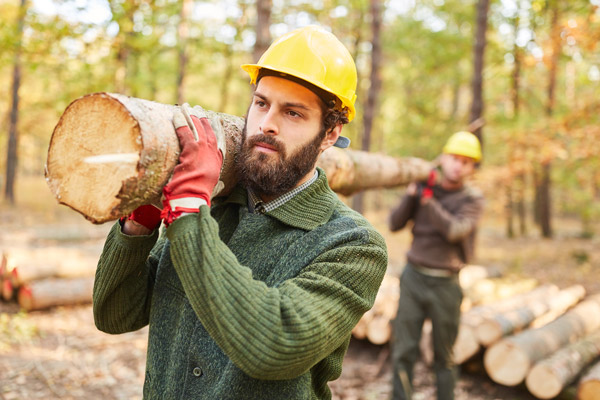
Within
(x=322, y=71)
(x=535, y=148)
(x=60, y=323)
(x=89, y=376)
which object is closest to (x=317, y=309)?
(x=322, y=71)

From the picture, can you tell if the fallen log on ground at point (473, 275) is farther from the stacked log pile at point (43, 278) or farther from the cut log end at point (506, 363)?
the stacked log pile at point (43, 278)

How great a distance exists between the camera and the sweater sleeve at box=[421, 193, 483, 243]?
4168 millimetres

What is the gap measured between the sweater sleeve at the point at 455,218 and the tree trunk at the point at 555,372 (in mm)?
1505

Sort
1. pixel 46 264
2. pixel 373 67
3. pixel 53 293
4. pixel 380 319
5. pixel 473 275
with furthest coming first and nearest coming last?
pixel 373 67 → pixel 473 275 → pixel 46 264 → pixel 53 293 → pixel 380 319

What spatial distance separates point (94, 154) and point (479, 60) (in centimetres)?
938

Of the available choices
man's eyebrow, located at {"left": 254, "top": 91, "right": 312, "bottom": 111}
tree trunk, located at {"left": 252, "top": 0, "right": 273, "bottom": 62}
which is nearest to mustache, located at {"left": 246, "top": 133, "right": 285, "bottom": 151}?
man's eyebrow, located at {"left": 254, "top": 91, "right": 312, "bottom": 111}

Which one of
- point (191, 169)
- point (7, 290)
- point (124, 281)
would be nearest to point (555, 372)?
point (124, 281)

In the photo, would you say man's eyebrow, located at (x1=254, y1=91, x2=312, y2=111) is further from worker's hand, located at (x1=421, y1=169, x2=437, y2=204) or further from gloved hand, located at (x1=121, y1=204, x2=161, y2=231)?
worker's hand, located at (x1=421, y1=169, x2=437, y2=204)

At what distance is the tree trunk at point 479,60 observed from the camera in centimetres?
909

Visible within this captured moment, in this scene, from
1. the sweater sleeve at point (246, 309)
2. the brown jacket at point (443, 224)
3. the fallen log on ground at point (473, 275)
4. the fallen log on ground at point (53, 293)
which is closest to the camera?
the sweater sleeve at point (246, 309)

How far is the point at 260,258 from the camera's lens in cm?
151

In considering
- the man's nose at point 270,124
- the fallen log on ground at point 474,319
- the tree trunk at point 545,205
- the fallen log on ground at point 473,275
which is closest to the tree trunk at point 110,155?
the man's nose at point 270,124

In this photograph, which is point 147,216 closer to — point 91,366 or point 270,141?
point 270,141

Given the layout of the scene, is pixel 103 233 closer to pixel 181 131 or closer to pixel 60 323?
pixel 60 323
